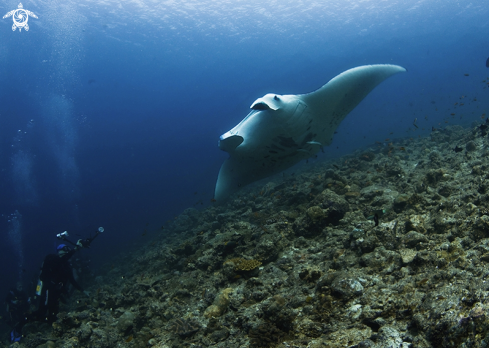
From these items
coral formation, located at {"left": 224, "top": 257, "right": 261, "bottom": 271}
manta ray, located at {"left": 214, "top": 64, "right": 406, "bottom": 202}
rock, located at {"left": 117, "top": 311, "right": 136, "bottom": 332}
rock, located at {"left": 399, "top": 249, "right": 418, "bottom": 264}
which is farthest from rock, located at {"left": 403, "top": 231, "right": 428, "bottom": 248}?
rock, located at {"left": 117, "top": 311, "right": 136, "bottom": 332}

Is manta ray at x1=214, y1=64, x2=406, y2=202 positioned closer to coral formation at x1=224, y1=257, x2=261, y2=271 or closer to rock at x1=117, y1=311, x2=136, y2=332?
coral formation at x1=224, y1=257, x2=261, y2=271

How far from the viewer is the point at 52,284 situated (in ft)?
25.3

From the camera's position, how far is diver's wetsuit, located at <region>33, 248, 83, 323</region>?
724 cm

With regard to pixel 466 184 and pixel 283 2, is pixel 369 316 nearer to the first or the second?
pixel 466 184

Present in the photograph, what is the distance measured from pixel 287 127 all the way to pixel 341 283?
10.4 feet

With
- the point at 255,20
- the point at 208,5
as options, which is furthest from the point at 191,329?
the point at 255,20

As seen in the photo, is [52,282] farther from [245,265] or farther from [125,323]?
[245,265]

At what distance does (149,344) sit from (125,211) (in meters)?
82.7

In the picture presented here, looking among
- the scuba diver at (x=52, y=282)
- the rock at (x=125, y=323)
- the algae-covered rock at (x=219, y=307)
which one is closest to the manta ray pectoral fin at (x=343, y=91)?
the algae-covered rock at (x=219, y=307)

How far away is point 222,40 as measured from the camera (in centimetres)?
4588

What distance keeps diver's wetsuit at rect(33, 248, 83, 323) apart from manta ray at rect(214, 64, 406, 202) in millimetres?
6538

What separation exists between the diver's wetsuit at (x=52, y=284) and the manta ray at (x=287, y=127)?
6.54 metres

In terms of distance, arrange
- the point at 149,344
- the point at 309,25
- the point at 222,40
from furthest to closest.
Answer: the point at 222,40 < the point at 309,25 < the point at 149,344

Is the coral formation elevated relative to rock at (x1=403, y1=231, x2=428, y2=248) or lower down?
elevated
